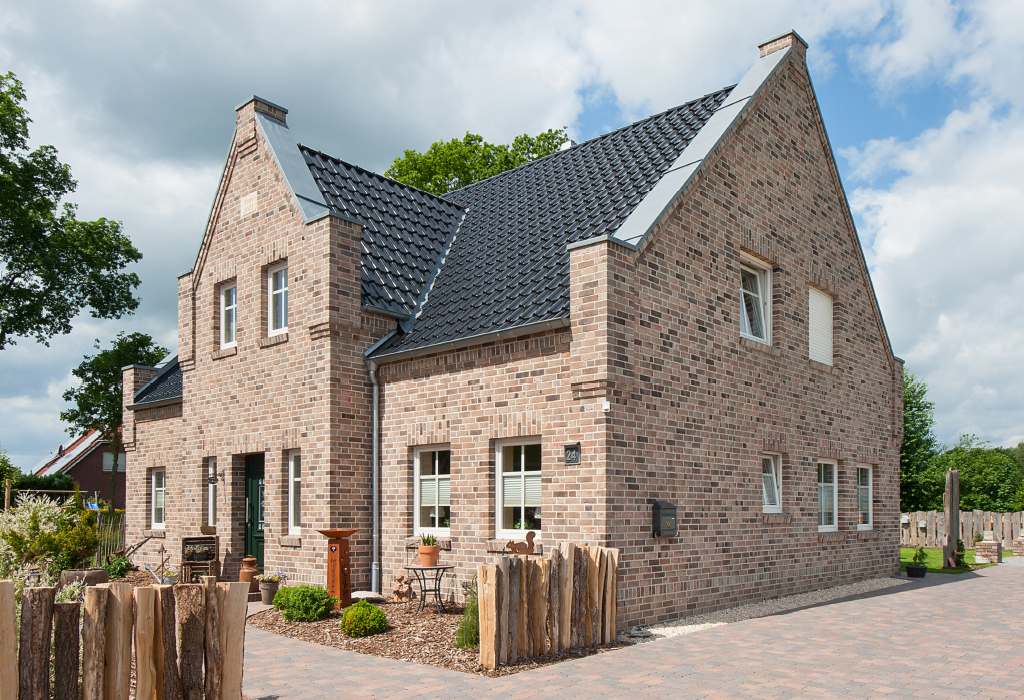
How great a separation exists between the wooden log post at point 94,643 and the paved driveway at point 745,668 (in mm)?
1593

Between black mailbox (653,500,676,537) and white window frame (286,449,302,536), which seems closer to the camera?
black mailbox (653,500,676,537)

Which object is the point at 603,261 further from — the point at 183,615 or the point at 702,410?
the point at 183,615

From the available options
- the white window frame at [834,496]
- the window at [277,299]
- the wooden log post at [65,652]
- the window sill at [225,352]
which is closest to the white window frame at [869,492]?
the white window frame at [834,496]

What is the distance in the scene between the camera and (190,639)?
6078 millimetres

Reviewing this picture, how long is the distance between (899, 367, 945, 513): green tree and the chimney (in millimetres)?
19717

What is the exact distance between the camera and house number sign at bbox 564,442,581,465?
10258mm

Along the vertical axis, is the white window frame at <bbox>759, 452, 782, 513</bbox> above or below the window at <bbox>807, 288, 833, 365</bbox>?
below

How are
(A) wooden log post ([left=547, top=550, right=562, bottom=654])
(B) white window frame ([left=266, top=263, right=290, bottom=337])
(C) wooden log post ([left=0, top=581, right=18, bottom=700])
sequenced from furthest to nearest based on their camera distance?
1. (B) white window frame ([left=266, top=263, right=290, bottom=337])
2. (A) wooden log post ([left=547, top=550, right=562, bottom=654])
3. (C) wooden log post ([left=0, top=581, right=18, bottom=700])

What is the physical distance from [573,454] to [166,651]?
18.2ft

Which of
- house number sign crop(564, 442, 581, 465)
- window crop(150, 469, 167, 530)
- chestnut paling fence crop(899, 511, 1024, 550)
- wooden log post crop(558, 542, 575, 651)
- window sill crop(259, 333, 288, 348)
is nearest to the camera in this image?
wooden log post crop(558, 542, 575, 651)

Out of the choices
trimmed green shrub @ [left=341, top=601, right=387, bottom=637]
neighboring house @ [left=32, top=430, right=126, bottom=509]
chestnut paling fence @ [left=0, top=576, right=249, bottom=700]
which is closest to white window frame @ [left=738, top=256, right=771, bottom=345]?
trimmed green shrub @ [left=341, top=601, right=387, bottom=637]

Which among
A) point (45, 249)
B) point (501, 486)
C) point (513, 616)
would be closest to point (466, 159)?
point (45, 249)

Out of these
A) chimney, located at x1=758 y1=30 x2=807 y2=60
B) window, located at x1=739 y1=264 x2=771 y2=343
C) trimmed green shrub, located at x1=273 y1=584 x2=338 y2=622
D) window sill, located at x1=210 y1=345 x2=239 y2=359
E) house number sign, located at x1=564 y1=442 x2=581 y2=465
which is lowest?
trimmed green shrub, located at x1=273 y1=584 x2=338 y2=622

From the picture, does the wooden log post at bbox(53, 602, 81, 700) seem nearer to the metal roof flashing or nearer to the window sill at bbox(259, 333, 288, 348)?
the metal roof flashing
